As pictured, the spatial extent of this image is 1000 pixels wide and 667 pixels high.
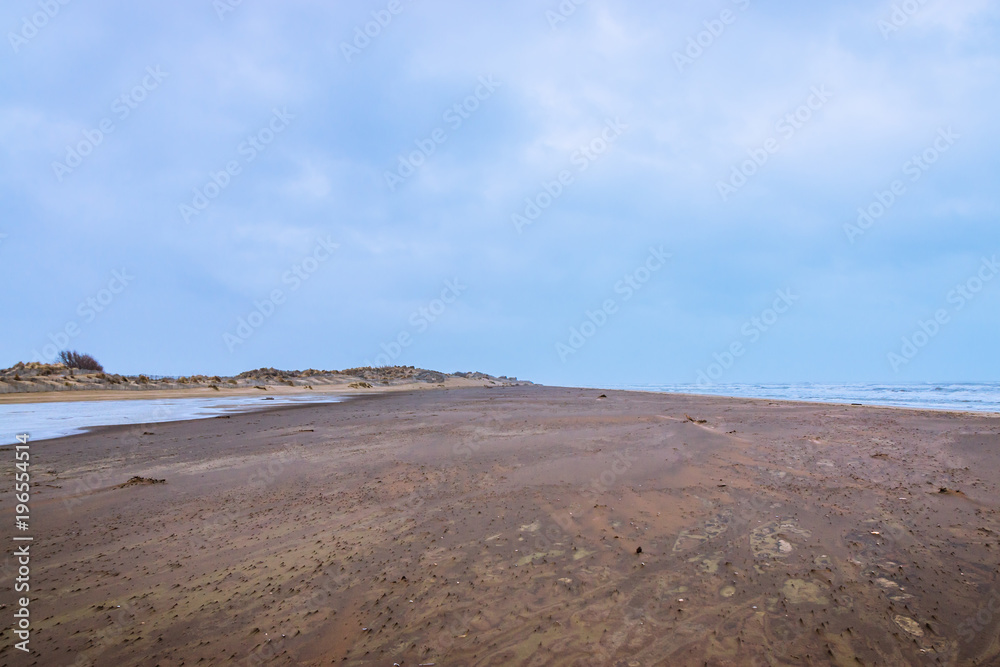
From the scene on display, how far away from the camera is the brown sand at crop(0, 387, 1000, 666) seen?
2.79 meters

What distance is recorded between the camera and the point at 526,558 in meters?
3.84

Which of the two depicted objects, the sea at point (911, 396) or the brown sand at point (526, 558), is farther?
the sea at point (911, 396)

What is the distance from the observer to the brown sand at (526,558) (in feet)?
9.16

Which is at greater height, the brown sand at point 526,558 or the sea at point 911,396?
the sea at point 911,396

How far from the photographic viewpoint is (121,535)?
4562mm

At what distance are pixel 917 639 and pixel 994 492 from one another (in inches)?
159

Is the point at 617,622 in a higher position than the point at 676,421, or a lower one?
lower

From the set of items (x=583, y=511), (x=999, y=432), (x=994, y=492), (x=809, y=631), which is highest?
(x=999, y=432)

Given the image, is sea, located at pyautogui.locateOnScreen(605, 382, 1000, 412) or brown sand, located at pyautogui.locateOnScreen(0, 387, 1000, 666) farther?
sea, located at pyautogui.locateOnScreen(605, 382, 1000, 412)

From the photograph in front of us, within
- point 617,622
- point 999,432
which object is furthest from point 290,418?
point 999,432

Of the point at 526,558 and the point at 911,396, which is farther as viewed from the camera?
the point at 911,396

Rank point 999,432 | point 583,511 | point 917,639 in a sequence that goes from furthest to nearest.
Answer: point 999,432 → point 583,511 → point 917,639

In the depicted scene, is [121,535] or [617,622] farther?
[121,535]

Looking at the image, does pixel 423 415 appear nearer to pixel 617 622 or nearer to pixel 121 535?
pixel 121 535
